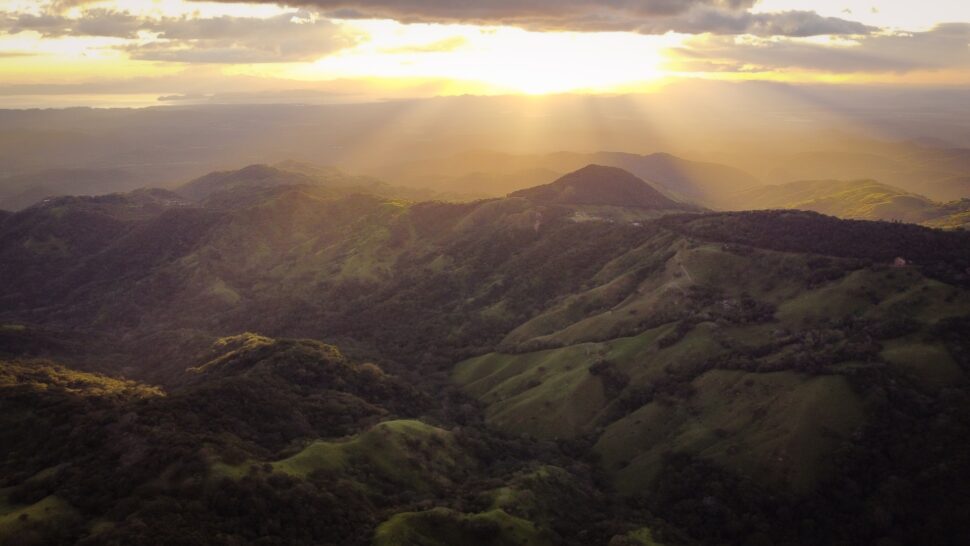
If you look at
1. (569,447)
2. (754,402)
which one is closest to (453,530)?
(569,447)

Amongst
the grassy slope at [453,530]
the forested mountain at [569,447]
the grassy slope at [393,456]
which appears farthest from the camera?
the grassy slope at [393,456]

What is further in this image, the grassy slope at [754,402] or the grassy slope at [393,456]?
the grassy slope at [754,402]

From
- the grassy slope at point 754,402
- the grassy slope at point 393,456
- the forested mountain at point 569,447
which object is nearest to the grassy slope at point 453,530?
the forested mountain at point 569,447

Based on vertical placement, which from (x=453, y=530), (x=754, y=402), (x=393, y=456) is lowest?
(x=754, y=402)

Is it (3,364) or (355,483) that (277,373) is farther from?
(3,364)

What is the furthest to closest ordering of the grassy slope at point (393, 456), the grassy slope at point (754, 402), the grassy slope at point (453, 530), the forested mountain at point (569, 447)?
the grassy slope at point (754, 402), the grassy slope at point (393, 456), the forested mountain at point (569, 447), the grassy slope at point (453, 530)

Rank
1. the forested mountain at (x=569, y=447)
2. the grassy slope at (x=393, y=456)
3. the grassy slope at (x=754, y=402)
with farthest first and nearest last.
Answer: the grassy slope at (x=754, y=402), the grassy slope at (x=393, y=456), the forested mountain at (x=569, y=447)

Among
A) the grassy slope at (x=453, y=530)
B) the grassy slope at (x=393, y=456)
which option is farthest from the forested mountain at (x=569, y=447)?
the grassy slope at (x=393, y=456)

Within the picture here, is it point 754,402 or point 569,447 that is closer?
point 754,402

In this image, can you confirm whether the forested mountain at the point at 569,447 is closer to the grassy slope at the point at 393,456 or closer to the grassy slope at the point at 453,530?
the grassy slope at the point at 453,530

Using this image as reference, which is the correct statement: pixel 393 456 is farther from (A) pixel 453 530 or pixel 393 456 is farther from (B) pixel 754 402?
(B) pixel 754 402

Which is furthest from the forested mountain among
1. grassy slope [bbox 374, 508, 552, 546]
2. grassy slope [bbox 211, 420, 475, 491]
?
grassy slope [bbox 211, 420, 475, 491]
